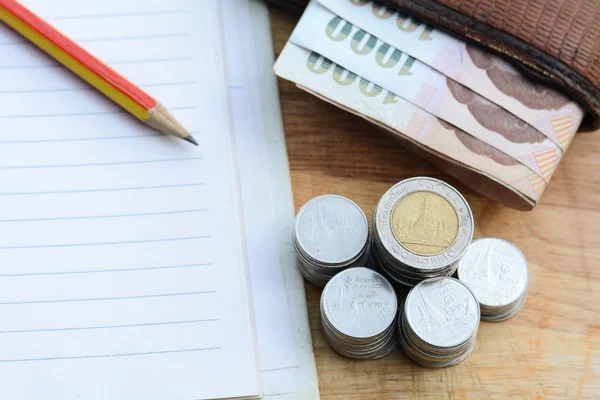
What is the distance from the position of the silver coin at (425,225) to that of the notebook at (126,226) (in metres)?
0.11

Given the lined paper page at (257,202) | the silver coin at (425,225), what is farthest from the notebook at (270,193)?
the silver coin at (425,225)

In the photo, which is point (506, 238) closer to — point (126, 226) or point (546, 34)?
point (546, 34)

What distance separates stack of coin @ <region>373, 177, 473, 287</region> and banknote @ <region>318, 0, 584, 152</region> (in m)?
0.11

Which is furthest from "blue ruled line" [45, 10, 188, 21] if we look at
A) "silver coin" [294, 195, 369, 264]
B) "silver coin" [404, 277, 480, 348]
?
"silver coin" [404, 277, 480, 348]

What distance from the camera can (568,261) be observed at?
603 millimetres

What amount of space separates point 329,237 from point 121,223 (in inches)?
7.4

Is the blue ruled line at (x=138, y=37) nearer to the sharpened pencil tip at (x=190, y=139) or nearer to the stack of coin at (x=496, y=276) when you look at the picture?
the sharpened pencil tip at (x=190, y=139)

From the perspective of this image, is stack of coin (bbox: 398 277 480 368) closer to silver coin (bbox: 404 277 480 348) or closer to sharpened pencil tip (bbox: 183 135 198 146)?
silver coin (bbox: 404 277 480 348)

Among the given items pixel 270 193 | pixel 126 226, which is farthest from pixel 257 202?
pixel 126 226

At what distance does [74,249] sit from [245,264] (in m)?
0.15

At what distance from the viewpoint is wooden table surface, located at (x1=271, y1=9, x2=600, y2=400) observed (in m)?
0.56

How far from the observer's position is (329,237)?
1.84 feet

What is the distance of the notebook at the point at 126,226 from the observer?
1.80 feet

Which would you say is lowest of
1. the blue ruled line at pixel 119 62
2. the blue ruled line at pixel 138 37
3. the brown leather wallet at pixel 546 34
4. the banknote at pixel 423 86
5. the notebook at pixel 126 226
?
the notebook at pixel 126 226
